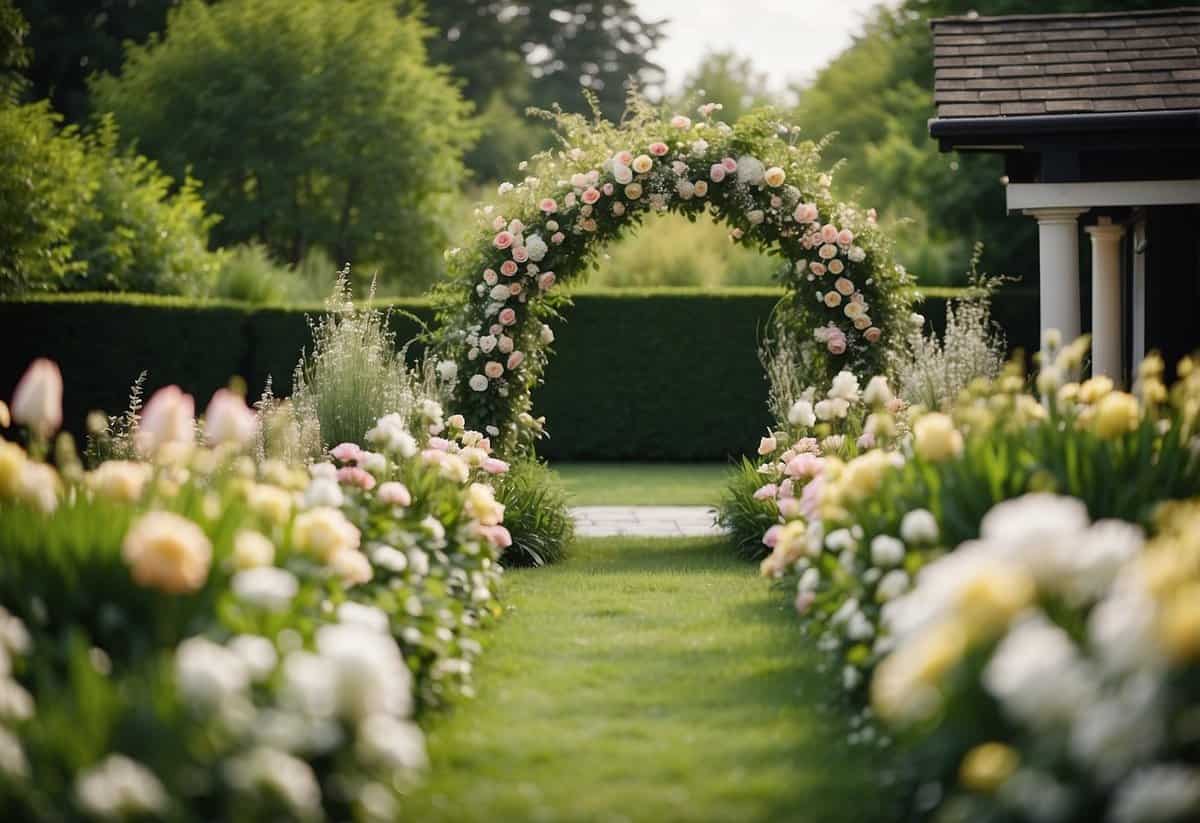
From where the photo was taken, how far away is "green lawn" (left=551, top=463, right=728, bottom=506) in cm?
1236

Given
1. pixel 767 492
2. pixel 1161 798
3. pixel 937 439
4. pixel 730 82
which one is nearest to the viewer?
pixel 1161 798

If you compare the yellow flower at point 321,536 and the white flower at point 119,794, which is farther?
the yellow flower at point 321,536

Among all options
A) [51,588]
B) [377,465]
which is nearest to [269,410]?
[377,465]

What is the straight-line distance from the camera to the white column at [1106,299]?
32.4 ft

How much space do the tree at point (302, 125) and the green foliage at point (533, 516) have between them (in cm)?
1685

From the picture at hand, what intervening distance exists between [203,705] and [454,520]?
311cm

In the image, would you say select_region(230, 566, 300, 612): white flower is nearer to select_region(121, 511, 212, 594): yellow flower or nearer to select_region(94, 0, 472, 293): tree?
select_region(121, 511, 212, 594): yellow flower

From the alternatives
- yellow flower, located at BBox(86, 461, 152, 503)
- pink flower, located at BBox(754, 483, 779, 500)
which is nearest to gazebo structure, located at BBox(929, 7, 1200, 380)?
pink flower, located at BBox(754, 483, 779, 500)

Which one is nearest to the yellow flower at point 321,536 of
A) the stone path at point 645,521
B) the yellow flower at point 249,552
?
the yellow flower at point 249,552

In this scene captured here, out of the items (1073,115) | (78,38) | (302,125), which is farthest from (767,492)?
(78,38)

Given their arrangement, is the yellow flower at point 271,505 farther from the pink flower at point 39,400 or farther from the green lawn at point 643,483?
the green lawn at point 643,483

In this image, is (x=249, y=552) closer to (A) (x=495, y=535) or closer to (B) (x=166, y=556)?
(B) (x=166, y=556)

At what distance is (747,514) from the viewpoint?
29.7ft

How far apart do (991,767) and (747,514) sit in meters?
6.10
